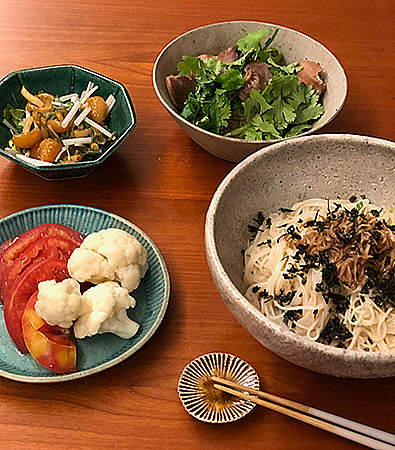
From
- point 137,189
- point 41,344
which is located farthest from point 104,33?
point 41,344

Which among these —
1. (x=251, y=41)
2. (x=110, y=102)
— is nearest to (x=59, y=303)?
(x=110, y=102)

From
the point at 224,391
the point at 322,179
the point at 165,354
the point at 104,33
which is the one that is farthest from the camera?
the point at 104,33

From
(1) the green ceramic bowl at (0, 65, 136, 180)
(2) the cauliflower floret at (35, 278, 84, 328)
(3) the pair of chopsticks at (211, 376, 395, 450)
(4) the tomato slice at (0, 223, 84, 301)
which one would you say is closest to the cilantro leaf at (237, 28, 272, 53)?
(1) the green ceramic bowl at (0, 65, 136, 180)

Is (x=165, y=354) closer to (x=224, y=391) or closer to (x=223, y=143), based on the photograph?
(x=224, y=391)

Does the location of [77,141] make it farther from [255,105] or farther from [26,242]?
[255,105]

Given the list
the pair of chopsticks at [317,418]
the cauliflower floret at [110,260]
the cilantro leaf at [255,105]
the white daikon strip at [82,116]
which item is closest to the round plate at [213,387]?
the pair of chopsticks at [317,418]

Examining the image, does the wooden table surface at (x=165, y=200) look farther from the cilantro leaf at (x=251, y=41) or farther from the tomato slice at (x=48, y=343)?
the cilantro leaf at (x=251, y=41)

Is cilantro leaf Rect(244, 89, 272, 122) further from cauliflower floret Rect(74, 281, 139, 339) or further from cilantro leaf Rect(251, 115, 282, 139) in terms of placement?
cauliflower floret Rect(74, 281, 139, 339)
